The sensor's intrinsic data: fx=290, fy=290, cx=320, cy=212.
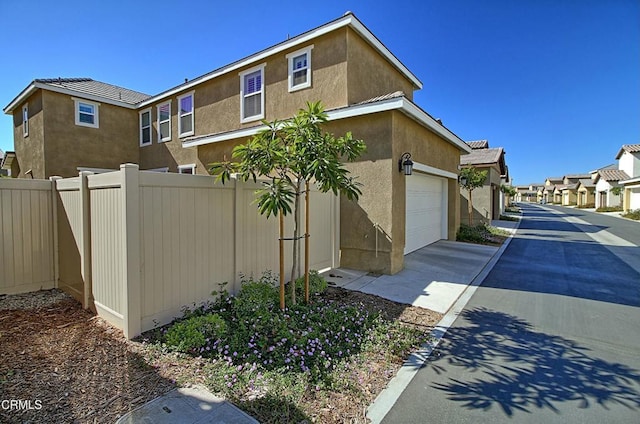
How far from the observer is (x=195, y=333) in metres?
3.69

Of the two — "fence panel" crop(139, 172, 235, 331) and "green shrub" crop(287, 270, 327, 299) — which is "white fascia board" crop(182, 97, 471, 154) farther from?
"green shrub" crop(287, 270, 327, 299)

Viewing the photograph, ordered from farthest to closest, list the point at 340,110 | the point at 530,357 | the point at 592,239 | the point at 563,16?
the point at 592,239, the point at 563,16, the point at 340,110, the point at 530,357

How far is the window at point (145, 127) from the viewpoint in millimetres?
15086

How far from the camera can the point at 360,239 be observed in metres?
7.60

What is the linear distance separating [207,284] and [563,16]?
12559 millimetres

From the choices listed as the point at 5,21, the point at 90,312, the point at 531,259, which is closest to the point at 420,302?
the point at 90,312

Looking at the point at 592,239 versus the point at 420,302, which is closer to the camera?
the point at 420,302

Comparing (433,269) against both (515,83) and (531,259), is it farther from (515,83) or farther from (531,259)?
(515,83)

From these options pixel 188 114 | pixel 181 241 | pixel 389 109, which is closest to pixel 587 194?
pixel 389 109

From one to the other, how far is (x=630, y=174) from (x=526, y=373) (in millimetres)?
47116

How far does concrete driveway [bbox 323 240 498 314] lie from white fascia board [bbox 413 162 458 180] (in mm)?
2657

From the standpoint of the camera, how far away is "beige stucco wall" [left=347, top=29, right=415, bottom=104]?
333 inches

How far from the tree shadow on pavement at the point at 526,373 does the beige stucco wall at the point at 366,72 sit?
6732 millimetres

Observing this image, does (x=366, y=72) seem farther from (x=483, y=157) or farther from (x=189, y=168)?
(x=483, y=157)
